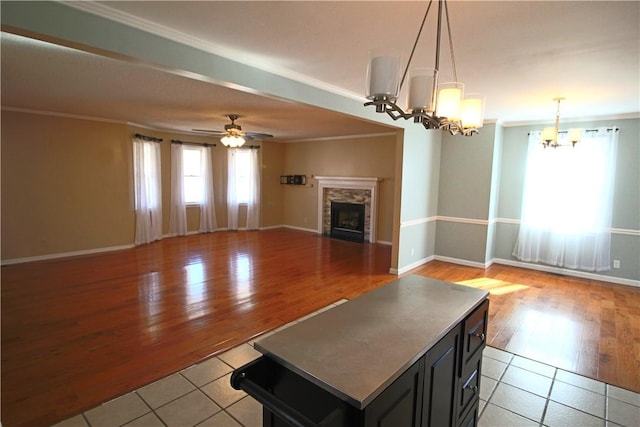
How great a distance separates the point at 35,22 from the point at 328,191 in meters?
6.89

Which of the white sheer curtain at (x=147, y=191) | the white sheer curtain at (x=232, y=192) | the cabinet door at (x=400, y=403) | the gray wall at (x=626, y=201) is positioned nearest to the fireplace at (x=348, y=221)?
the white sheer curtain at (x=232, y=192)

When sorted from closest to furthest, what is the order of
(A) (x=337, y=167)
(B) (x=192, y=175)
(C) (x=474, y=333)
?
(C) (x=474, y=333) < (B) (x=192, y=175) < (A) (x=337, y=167)

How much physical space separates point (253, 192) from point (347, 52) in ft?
21.2

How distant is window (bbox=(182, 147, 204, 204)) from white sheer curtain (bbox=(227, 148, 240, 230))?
0.71m

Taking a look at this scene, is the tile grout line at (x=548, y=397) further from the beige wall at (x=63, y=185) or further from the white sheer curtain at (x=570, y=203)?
the beige wall at (x=63, y=185)

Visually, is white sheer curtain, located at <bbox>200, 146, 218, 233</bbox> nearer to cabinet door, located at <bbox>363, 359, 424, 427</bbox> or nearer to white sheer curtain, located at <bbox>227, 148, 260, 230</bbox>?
white sheer curtain, located at <bbox>227, 148, 260, 230</bbox>

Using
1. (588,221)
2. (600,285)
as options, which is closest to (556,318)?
(600,285)

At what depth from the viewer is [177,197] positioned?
24.8ft

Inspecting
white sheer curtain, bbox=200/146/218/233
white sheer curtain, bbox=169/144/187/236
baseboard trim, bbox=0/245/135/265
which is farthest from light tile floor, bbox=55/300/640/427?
white sheer curtain, bbox=200/146/218/233

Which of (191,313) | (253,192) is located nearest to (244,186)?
(253,192)

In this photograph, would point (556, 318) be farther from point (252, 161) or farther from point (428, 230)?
point (252, 161)

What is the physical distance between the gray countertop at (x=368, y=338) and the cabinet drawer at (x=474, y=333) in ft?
0.23

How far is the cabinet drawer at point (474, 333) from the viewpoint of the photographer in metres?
1.65

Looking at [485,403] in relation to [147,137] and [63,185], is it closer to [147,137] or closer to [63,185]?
[63,185]
